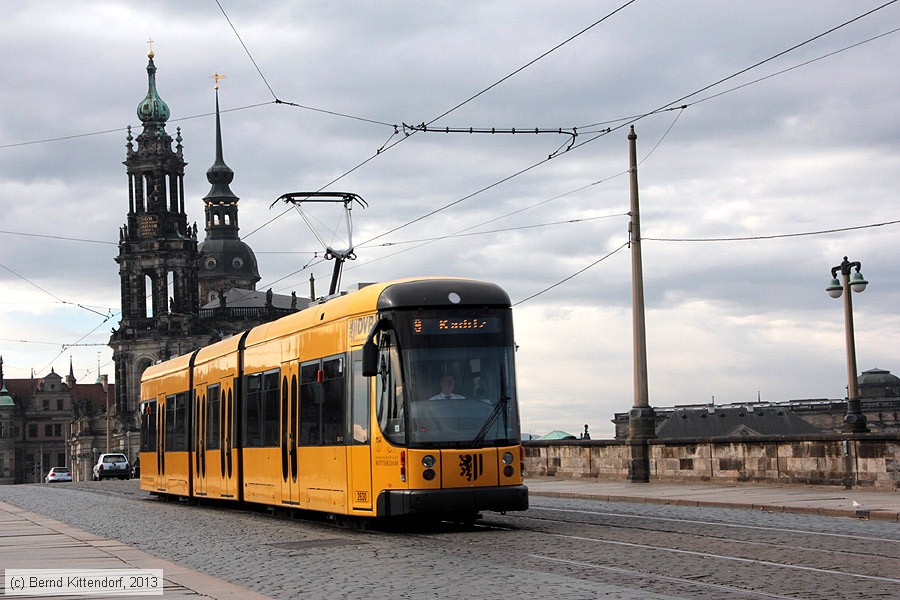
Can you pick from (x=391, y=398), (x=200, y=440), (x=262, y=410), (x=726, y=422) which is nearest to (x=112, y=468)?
(x=200, y=440)

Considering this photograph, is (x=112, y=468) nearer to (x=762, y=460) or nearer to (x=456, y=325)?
(x=762, y=460)

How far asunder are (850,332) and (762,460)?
13.1 feet

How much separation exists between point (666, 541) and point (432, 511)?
3056mm

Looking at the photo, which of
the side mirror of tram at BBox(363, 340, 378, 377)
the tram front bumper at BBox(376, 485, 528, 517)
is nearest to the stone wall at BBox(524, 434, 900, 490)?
the tram front bumper at BBox(376, 485, 528, 517)

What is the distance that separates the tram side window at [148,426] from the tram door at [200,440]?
17.1 ft

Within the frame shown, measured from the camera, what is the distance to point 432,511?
671 inches

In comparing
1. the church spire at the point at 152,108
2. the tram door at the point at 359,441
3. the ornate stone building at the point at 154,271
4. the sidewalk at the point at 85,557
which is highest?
the church spire at the point at 152,108

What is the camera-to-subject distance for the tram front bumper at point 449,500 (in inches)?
670

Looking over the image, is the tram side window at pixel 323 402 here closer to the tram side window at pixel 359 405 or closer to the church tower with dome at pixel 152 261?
the tram side window at pixel 359 405

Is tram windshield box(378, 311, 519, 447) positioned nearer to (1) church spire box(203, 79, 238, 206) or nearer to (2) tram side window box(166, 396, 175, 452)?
(2) tram side window box(166, 396, 175, 452)

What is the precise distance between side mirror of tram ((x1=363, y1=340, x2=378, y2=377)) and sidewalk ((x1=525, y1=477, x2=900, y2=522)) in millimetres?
7490

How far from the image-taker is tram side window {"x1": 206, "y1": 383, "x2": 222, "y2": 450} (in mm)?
26562

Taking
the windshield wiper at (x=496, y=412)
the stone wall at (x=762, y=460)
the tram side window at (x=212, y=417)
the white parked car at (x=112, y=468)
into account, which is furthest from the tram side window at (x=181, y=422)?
the white parked car at (x=112, y=468)

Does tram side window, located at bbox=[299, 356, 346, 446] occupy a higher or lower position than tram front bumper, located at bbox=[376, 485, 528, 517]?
higher
